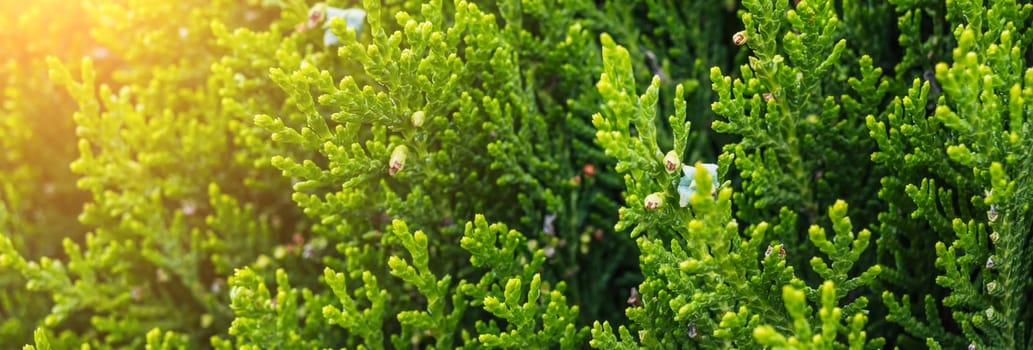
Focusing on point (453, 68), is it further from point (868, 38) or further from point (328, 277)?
point (868, 38)

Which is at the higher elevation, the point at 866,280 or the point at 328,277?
the point at 866,280

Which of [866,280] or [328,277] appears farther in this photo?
[328,277]

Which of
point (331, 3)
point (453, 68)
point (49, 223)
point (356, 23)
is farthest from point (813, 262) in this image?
point (49, 223)

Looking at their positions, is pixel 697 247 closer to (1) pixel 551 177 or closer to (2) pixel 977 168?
(2) pixel 977 168

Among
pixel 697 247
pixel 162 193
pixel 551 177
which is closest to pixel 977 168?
pixel 697 247

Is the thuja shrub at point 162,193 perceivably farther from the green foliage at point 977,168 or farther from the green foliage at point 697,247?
the green foliage at point 977,168

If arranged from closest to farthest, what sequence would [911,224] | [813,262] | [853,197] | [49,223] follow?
[813,262] < [911,224] < [853,197] < [49,223]

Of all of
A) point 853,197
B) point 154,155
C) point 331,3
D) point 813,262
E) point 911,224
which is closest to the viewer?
point 813,262

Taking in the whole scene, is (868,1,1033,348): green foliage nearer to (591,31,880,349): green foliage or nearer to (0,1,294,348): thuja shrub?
(591,31,880,349): green foliage

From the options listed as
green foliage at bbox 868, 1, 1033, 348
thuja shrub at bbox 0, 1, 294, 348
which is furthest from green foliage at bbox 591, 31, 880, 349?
thuja shrub at bbox 0, 1, 294, 348
